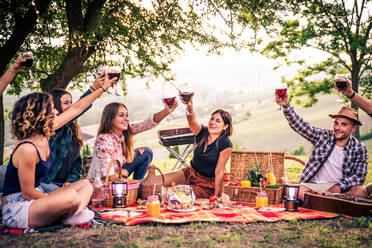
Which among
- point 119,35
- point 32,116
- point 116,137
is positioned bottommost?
point 116,137

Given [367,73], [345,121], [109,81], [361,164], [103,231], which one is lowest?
[103,231]

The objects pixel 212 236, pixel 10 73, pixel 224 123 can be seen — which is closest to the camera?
pixel 212 236

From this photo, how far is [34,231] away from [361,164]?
12.5 feet

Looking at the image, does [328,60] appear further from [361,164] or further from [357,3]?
[361,164]

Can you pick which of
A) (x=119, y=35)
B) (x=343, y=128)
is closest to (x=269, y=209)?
(x=343, y=128)

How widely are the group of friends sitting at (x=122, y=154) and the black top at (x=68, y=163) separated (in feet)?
0.04

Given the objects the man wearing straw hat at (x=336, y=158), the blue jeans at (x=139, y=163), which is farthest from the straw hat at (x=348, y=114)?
the blue jeans at (x=139, y=163)

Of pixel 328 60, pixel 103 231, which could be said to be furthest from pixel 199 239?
pixel 328 60

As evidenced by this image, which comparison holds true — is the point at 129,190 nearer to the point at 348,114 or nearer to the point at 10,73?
the point at 10,73

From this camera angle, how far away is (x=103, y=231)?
3109 mm

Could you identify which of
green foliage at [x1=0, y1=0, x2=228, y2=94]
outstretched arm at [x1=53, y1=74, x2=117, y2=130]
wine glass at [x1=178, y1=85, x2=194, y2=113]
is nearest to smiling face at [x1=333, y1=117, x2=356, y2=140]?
wine glass at [x1=178, y1=85, x2=194, y2=113]

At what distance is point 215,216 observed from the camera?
363 centimetres

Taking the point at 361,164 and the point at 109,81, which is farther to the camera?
the point at 361,164

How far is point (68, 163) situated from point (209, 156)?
6.05 feet
